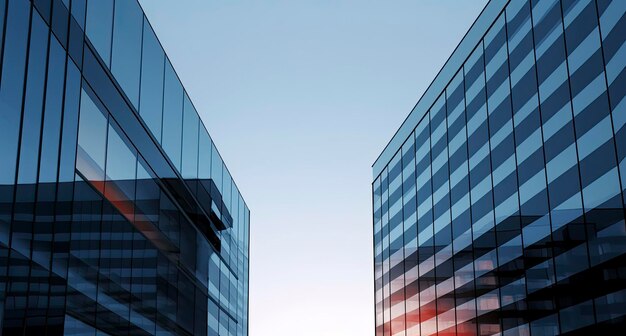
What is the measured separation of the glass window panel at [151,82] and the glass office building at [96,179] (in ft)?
0.25

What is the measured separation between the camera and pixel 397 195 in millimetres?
60875

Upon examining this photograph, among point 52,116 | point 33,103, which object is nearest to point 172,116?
point 52,116

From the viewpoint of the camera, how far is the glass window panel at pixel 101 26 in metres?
23.5

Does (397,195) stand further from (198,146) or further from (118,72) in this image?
(118,72)

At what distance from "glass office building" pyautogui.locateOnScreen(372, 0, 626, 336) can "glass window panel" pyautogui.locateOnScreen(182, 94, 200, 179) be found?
15418mm

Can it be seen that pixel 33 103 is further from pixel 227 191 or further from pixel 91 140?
pixel 227 191

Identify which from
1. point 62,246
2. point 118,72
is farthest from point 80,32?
point 62,246

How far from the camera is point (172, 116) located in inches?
1332

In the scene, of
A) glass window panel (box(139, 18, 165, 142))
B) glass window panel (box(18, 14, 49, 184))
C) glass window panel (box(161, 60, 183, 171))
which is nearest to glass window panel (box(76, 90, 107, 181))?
glass window panel (box(18, 14, 49, 184))

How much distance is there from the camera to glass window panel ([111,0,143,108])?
26219 millimetres

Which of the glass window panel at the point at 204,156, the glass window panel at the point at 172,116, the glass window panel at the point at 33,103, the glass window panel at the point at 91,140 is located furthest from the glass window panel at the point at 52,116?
the glass window panel at the point at 204,156

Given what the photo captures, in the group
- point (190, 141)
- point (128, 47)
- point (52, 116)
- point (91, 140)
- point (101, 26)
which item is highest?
point (190, 141)

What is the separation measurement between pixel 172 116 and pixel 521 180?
16.9 m

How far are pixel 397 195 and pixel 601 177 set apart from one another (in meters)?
29.4
